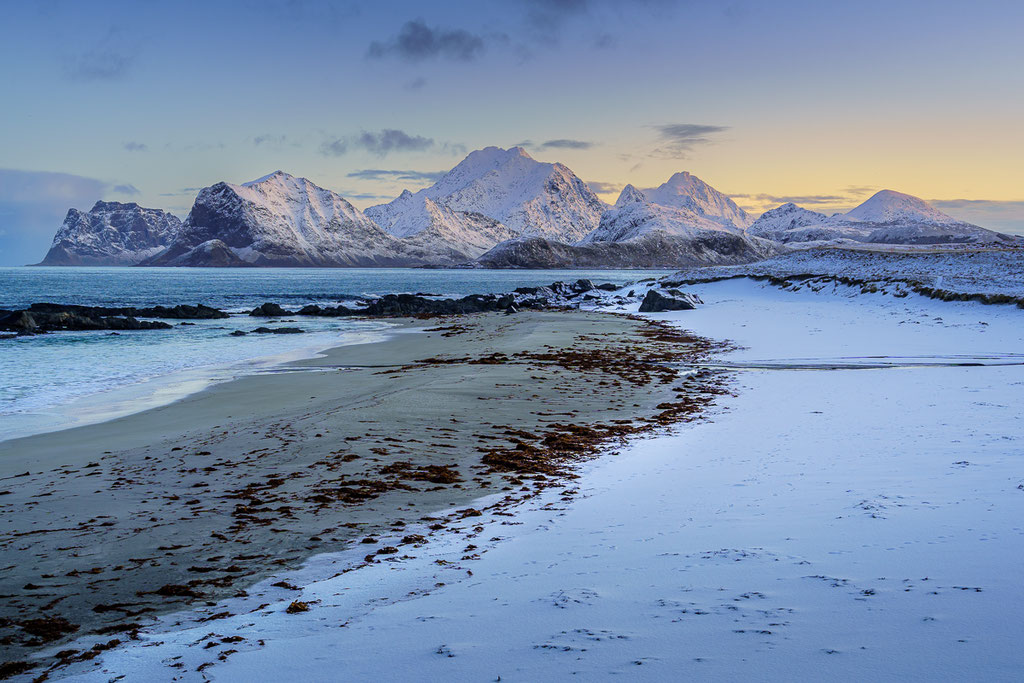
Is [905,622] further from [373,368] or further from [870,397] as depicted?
[373,368]

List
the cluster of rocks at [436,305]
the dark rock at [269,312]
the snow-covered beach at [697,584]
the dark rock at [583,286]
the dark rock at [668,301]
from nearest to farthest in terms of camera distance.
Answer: the snow-covered beach at [697,584] → the dark rock at [668,301] → the dark rock at [269,312] → the cluster of rocks at [436,305] → the dark rock at [583,286]

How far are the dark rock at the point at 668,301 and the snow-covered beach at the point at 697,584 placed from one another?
98.7 ft

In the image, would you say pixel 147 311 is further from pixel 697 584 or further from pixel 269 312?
pixel 697 584

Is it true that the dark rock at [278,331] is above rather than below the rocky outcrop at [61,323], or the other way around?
below

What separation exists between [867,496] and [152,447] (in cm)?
903

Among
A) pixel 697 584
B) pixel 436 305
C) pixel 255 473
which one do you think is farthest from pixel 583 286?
pixel 697 584

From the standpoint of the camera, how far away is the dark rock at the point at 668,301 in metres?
37.9

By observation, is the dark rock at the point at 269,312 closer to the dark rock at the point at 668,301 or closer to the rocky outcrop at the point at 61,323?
the rocky outcrop at the point at 61,323

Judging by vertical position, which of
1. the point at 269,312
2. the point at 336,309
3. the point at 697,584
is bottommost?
the point at 697,584

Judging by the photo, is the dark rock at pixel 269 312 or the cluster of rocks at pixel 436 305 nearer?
the dark rock at pixel 269 312

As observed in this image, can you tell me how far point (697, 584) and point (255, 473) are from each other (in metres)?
5.34

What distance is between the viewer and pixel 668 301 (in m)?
38.2

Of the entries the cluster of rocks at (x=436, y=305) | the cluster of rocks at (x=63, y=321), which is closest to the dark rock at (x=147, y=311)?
the cluster of rocks at (x=63, y=321)

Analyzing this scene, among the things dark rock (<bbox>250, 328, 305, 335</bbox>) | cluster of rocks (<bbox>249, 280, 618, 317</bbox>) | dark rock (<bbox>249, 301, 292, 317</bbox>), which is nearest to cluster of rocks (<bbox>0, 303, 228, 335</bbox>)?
dark rock (<bbox>250, 328, 305, 335</bbox>)
